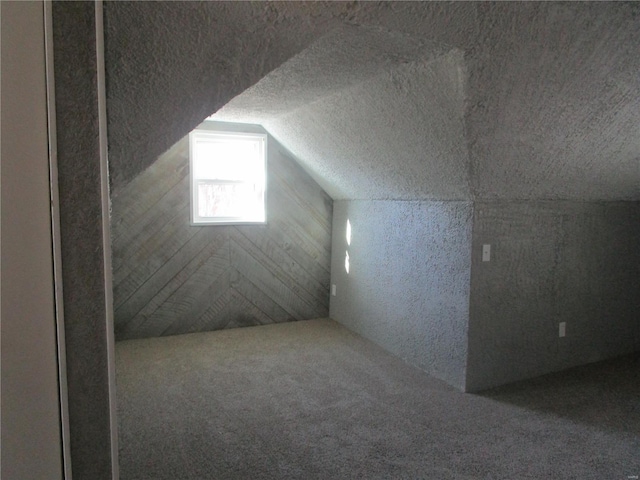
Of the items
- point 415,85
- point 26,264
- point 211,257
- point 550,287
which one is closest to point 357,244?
point 211,257

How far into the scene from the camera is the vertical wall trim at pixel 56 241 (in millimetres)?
1017

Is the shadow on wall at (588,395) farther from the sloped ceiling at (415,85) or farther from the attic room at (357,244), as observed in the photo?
the sloped ceiling at (415,85)

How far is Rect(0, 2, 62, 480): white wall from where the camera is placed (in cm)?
84

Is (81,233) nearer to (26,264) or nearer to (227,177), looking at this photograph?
(26,264)

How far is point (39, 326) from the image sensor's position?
985mm

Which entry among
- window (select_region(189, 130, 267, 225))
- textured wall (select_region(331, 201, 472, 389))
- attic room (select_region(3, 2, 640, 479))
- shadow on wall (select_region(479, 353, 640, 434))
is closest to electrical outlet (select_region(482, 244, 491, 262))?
attic room (select_region(3, 2, 640, 479))

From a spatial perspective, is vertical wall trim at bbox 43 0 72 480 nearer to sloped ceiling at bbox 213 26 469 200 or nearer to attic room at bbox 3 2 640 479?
attic room at bbox 3 2 640 479

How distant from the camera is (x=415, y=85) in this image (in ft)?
7.93

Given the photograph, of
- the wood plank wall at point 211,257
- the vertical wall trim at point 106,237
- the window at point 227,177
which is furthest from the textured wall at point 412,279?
the vertical wall trim at point 106,237

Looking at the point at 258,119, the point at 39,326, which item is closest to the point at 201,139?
the point at 258,119

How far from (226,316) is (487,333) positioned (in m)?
2.51

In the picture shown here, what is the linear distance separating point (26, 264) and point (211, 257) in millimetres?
3467

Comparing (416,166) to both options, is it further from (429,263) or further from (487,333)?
(487,333)

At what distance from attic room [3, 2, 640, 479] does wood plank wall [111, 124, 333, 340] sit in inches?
0.8
